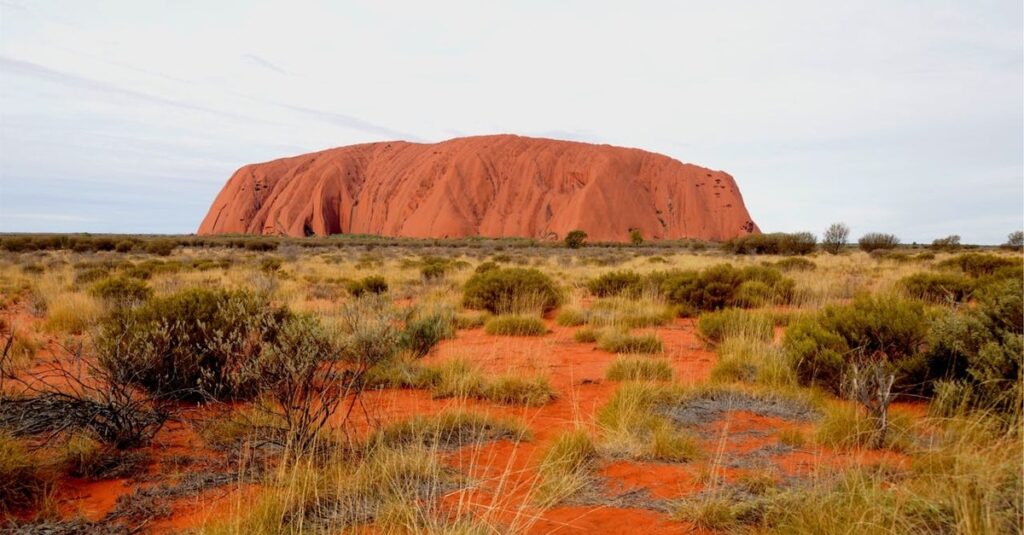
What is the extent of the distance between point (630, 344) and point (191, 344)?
17.8 feet

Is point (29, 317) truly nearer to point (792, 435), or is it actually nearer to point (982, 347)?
point (792, 435)

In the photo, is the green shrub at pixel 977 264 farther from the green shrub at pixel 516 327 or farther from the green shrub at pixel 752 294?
the green shrub at pixel 516 327

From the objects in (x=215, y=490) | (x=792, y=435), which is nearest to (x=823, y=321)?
→ (x=792, y=435)

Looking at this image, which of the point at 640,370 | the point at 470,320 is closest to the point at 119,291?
the point at 470,320

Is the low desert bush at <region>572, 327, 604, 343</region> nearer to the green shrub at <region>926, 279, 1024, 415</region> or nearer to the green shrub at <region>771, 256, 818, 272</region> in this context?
the green shrub at <region>926, 279, 1024, 415</region>

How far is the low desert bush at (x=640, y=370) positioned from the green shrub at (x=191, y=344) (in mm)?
3213

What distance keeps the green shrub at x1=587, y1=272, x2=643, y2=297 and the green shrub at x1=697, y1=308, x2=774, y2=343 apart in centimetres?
441

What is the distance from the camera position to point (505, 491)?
11.0 ft

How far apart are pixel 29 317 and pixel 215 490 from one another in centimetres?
960

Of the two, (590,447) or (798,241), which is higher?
(798,241)

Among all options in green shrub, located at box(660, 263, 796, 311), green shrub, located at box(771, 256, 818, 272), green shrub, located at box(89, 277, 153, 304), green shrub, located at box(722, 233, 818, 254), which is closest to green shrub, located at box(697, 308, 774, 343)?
green shrub, located at box(660, 263, 796, 311)

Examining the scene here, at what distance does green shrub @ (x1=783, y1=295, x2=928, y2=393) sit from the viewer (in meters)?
5.39

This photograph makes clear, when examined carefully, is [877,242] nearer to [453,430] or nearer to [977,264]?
[977,264]

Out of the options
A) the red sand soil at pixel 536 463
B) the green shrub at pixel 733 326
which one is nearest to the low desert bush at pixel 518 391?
the red sand soil at pixel 536 463
